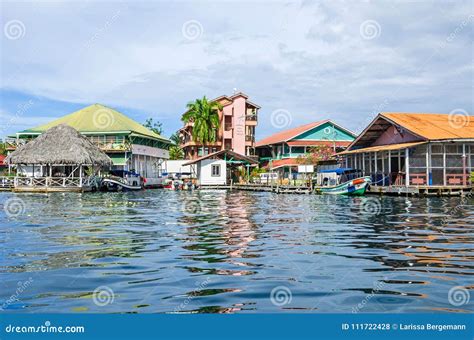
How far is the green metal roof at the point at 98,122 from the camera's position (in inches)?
2411

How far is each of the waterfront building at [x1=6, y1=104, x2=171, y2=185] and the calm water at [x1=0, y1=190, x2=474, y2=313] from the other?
4330 cm

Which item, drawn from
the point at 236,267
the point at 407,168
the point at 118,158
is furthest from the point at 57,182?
the point at 236,267

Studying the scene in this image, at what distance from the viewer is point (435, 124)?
41.3 m

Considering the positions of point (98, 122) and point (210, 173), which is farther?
point (98, 122)

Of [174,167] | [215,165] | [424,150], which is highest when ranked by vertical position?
[424,150]

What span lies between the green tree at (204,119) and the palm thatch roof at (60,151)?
59.3 feet

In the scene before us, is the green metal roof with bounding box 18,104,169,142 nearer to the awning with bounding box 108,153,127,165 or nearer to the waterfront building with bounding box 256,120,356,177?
the awning with bounding box 108,153,127,165

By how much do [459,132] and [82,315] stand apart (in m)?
37.0

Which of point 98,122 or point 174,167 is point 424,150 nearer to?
point 98,122

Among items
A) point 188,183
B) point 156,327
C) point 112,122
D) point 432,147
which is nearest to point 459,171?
point 432,147

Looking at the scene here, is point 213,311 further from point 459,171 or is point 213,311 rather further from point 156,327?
point 459,171

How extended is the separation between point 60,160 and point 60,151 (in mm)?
1281

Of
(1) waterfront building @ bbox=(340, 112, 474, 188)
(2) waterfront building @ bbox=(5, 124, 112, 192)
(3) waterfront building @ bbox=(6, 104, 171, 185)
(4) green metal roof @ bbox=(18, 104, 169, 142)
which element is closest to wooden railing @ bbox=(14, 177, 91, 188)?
(2) waterfront building @ bbox=(5, 124, 112, 192)

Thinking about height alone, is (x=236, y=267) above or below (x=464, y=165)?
below
